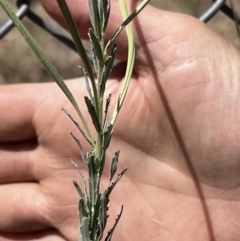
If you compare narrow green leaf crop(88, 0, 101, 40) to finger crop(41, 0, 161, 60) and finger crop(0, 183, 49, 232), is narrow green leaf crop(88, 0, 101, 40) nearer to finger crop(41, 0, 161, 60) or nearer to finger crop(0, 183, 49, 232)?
finger crop(41, 0, 161, 60)

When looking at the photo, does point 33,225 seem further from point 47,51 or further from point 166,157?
point 47,51

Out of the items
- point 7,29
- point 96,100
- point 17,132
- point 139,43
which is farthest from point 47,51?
point 96,100

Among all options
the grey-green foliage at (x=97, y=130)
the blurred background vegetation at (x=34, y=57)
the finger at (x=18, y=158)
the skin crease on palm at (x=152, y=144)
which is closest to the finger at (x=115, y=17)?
the skin crease on palm at (x=152, y=144)

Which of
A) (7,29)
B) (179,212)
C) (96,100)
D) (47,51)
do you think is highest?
(47,51)

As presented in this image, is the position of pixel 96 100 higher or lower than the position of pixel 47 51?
lower

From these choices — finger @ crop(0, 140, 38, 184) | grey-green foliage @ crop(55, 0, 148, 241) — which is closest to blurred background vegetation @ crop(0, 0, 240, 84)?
finger @ crop(0, 140, 38, 184)

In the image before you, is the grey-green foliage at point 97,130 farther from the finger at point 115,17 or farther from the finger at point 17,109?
the finger at point 17,109
